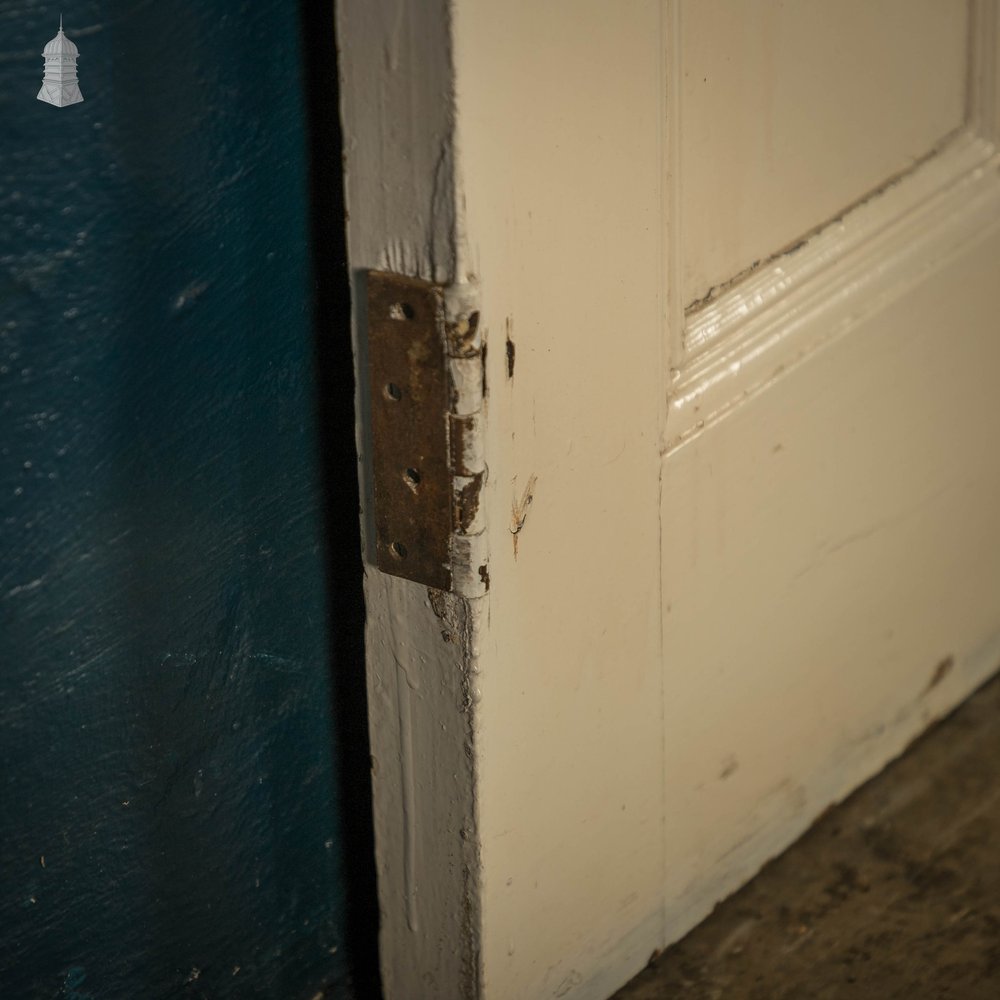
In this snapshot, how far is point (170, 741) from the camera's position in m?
1.02

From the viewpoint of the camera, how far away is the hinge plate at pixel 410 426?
92cm

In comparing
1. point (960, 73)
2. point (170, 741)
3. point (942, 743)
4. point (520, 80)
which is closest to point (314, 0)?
point (520, 80)

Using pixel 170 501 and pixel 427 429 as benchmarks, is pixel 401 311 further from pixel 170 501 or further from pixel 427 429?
pixel 170 501

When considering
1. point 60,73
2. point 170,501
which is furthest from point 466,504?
point 60,73

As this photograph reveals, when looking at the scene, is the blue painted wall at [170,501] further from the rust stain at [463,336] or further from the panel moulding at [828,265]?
the panel moulding at [828,265]

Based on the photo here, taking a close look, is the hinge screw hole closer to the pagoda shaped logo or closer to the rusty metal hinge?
the rusty metal hinge

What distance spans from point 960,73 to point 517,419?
65 centimetres

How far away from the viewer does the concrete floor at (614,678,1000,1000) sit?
130cm

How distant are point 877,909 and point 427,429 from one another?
74 centimetres

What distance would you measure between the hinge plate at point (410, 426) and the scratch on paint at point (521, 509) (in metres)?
0.05

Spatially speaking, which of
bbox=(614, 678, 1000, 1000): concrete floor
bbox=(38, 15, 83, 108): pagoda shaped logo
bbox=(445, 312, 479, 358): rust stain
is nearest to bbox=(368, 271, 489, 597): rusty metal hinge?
bbox=(445, 312, 479, 358): rust stain

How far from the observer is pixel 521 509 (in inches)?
39.3

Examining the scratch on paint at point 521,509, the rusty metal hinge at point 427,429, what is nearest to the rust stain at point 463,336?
the rusty metal hinge at point 427,429

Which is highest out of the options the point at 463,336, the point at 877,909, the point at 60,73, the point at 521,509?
the point at 60,73
